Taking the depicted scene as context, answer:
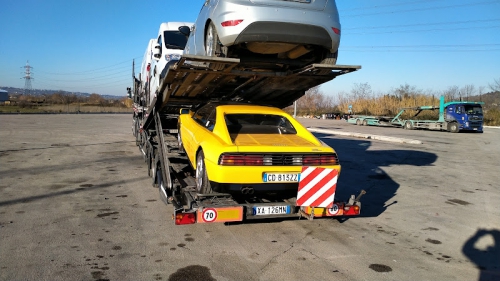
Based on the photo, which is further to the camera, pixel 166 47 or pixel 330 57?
pixel 166 47

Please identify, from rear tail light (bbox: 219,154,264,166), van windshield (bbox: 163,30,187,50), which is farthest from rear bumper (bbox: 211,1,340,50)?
van windshield (bbox: 163,30,187,50)

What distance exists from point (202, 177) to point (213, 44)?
1973 millimetres

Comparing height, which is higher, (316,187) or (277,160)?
(277,160)

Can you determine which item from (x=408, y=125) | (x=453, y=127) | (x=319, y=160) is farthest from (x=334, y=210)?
(x=408, y=125)

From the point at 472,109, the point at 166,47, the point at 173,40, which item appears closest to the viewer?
the point at 166,47

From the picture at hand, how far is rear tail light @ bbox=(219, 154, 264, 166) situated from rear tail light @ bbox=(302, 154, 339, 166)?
650mm

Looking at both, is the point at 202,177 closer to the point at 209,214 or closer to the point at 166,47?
the point at 209,214

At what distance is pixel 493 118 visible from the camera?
139 feet

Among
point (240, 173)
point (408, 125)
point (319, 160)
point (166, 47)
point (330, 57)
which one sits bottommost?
point (240, 173)

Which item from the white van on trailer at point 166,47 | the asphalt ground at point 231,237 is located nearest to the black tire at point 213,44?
the asphalt ground at point 231,237

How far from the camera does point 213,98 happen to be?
8344 mm

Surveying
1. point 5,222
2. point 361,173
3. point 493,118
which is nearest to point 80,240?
point 5,222

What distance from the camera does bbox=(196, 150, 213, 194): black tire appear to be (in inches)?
204

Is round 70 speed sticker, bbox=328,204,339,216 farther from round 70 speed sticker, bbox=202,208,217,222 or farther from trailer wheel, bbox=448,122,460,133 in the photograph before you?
trailer wheel, bbox=448,122,460,133
